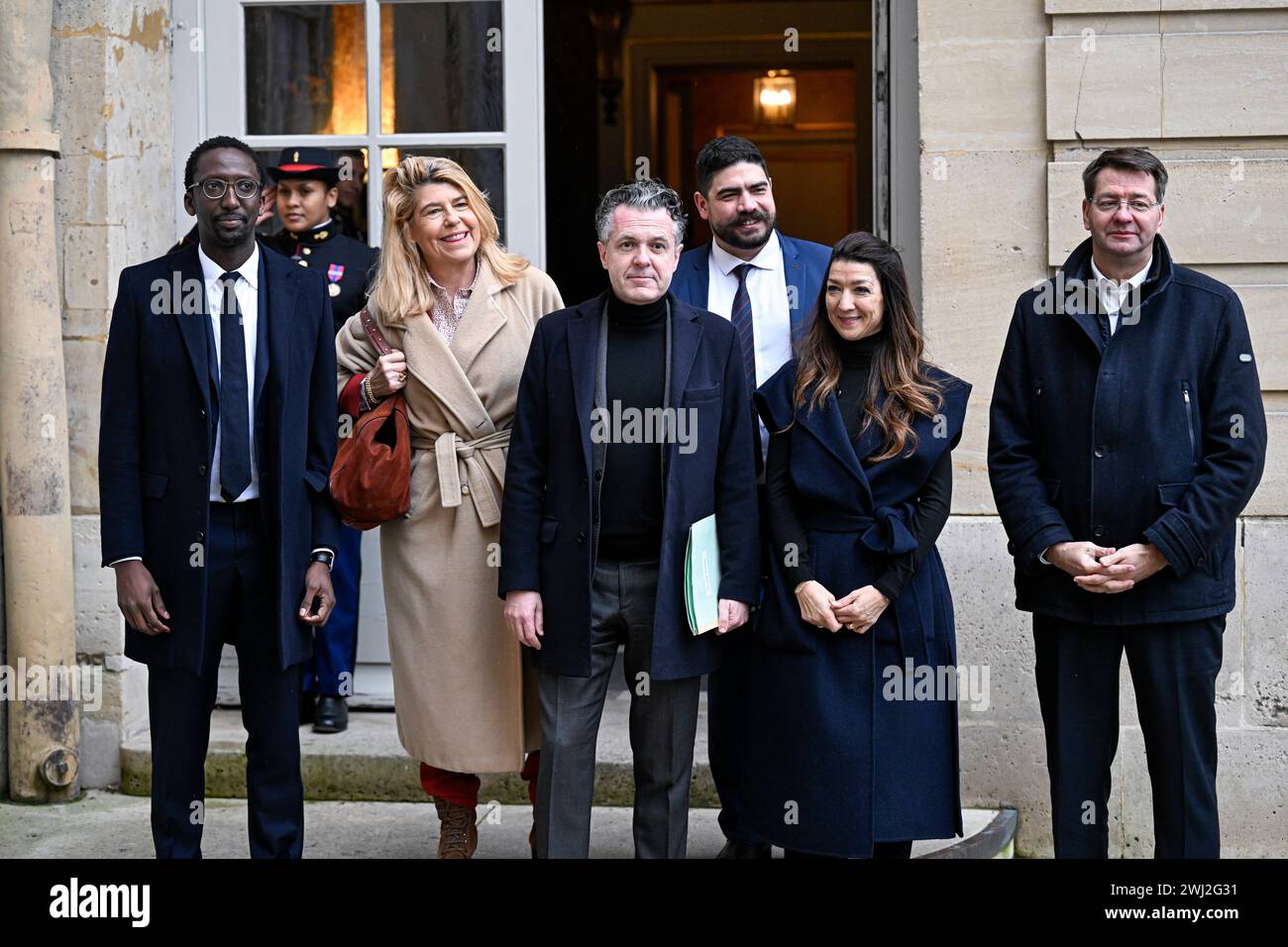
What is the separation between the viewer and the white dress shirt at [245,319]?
4.02m

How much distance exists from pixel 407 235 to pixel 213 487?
918 millimetres

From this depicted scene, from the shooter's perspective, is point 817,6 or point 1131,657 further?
point 817,6

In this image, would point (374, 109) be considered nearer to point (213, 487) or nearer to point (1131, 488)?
point (213, 487)

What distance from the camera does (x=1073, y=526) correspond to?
13.0ft

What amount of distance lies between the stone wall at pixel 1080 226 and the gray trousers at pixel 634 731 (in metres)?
1.54

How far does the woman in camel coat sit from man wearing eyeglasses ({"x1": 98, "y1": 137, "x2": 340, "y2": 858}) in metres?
0.32

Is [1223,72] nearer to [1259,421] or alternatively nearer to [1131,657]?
[1259,421]

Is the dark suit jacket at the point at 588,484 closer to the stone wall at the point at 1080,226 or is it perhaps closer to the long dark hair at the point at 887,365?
the long dark hair at the point at 887,365

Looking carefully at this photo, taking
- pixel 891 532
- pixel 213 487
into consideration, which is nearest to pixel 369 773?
pixel 213 487

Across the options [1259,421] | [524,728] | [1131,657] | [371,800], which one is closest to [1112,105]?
[1259,421]

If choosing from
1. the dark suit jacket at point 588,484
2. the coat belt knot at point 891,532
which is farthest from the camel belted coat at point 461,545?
the coat belt knot at point 891,532

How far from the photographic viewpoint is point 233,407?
4008 millimetres

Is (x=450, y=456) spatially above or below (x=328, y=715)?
above
